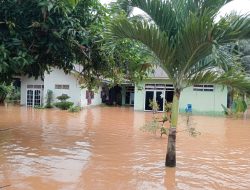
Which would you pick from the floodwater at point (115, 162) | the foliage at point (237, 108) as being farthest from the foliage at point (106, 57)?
the foliage at point (237, 108)

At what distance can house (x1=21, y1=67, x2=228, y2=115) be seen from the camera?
27.9m

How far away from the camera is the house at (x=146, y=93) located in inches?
1099

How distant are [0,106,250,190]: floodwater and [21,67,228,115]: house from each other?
44.2ft

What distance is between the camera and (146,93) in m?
29.7

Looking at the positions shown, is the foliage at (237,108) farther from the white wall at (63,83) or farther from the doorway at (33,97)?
the doorway at (33,97)

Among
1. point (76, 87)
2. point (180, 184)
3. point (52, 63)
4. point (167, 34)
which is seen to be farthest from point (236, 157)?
point (76, 87)

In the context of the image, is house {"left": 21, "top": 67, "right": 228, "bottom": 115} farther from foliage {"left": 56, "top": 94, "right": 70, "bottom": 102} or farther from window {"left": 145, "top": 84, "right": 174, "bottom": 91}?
foliage {"left": 56, "top": 94, "right": 70, "bottom": 102}

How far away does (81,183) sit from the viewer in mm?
6824

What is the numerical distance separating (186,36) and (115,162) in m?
3.63

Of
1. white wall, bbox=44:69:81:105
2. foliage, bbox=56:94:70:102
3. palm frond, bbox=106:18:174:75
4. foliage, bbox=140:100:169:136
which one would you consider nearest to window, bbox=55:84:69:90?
white wall, bbox=44:69:81:105

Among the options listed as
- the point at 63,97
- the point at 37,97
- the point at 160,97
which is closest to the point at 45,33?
the point at 63,97

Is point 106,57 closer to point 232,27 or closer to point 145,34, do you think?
point 145,34

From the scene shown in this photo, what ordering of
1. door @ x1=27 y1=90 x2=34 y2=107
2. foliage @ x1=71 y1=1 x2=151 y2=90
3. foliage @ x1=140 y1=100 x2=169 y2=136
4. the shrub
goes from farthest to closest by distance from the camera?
door @ x1=27 y1=90 x2=34 y2=107 → the shrub → foliage @ x1=140 y1=100 x2=169 y2=136 → foliage @ x1=71 y1=1 x2=151 y2=90

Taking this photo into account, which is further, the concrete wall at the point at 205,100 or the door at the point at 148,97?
the door at the point at 148,97
